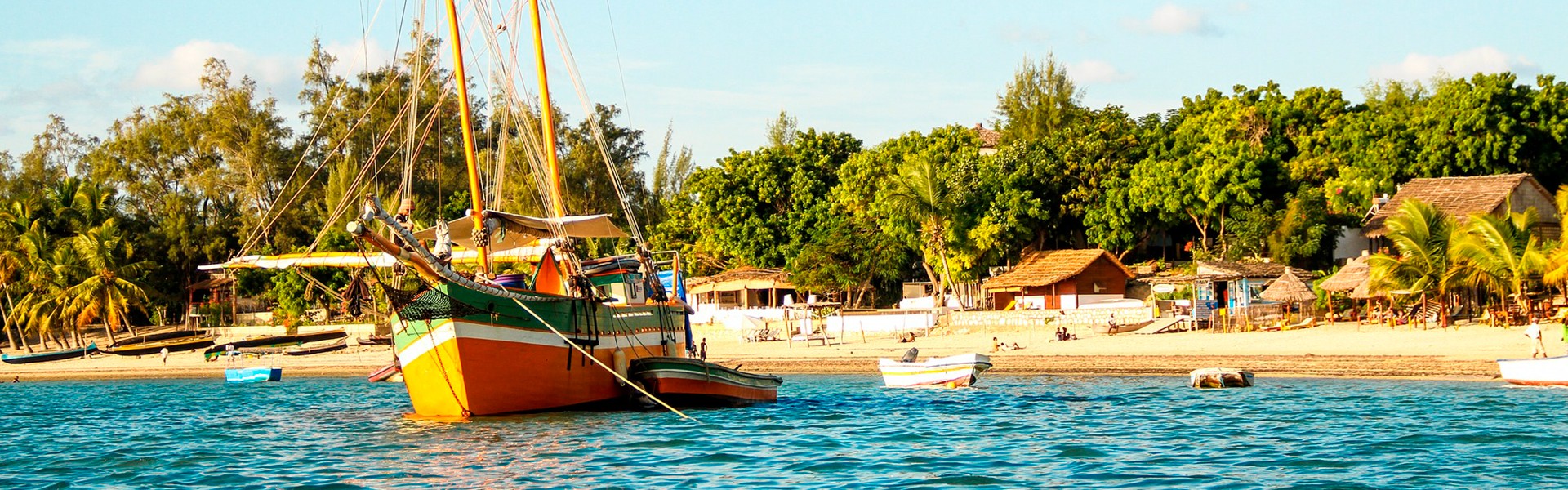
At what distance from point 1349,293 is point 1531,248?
5.24m

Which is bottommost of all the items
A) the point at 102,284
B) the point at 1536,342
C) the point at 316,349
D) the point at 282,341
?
the point at 1536,342

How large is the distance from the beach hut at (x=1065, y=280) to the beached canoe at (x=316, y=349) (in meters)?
25.3

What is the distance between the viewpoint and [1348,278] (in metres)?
41.9

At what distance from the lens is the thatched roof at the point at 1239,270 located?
4497cm

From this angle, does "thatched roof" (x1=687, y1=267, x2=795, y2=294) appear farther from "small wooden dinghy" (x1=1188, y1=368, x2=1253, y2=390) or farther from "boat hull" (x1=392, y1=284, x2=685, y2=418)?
"boat hull" (x1=392, y1=284, x2=685, y2=418)

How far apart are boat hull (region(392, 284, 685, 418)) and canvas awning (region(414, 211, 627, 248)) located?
2056mm

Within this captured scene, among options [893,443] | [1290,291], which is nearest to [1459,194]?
[1290,291]

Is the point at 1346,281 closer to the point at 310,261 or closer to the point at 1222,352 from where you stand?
the point at 1222,352

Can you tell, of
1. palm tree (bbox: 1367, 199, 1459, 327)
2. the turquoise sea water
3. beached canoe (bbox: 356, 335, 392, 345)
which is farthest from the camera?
beached canoe (bbox: 356, 335, 392, 345)

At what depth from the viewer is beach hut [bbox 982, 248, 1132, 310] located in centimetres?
5131

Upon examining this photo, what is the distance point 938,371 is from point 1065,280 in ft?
63.3

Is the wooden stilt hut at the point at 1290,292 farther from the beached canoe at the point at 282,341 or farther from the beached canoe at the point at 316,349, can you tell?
the beached canoe at the point at 282,341

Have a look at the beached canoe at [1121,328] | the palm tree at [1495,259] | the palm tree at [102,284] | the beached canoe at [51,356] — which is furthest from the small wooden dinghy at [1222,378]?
the beached canoe at [51,356]

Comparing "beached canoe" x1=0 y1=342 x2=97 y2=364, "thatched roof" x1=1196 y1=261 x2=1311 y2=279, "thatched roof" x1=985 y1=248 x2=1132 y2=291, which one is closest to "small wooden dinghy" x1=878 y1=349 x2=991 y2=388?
"thatched roof" x1=1196 y1=261 x2=1311 y2=279
